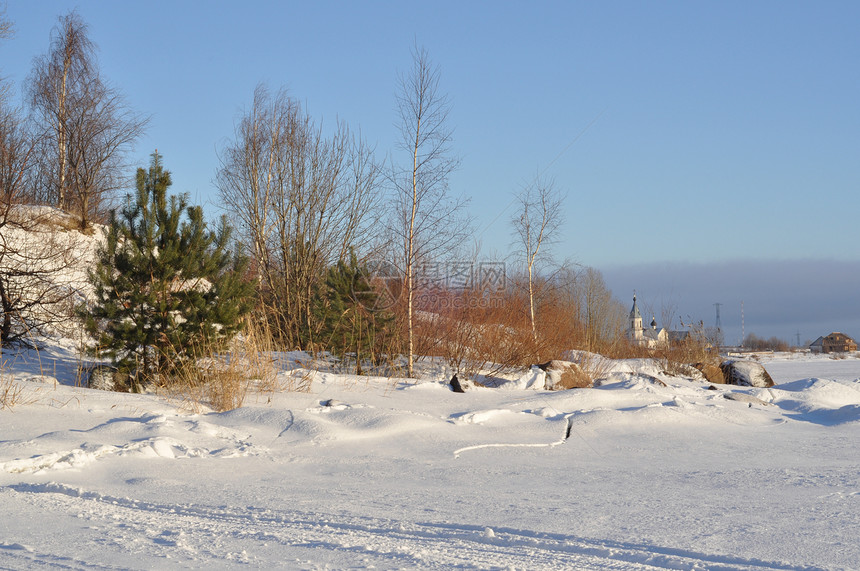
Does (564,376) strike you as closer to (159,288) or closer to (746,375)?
(746,375)

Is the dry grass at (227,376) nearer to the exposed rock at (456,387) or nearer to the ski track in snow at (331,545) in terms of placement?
the exposed rock at (456,387)

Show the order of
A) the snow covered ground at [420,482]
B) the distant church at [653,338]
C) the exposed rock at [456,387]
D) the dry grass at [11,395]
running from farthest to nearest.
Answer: the distant church at [653,338]
the exposed rock at [456,387]
the dry grass at [11,395]
the snow covered ground at [420,482]

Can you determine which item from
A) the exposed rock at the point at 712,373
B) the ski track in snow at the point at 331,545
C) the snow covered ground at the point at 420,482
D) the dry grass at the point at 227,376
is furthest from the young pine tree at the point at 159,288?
the exposed rock at the point at 712,373

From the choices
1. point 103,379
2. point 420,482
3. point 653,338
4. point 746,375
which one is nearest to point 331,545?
point 420,482

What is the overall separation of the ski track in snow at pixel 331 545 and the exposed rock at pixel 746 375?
13549 mm

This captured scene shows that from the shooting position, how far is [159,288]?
873cm

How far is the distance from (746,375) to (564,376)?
5.90 meters

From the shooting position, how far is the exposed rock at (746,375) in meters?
15.0

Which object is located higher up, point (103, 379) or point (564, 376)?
point (103, 379)

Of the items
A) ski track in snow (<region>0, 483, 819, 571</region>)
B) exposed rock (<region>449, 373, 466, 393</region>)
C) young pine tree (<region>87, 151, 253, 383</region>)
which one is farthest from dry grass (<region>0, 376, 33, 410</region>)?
exposed rock (<region>449, 373, 466, 393</region>)

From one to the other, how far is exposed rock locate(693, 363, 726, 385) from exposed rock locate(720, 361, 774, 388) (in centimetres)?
13

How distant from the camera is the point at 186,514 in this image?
3633 millimetres

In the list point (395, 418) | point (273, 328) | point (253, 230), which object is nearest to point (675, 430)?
point (395, 418)

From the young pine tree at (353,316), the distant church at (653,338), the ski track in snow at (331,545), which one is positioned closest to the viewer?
the ski track in snow at (331,545)
